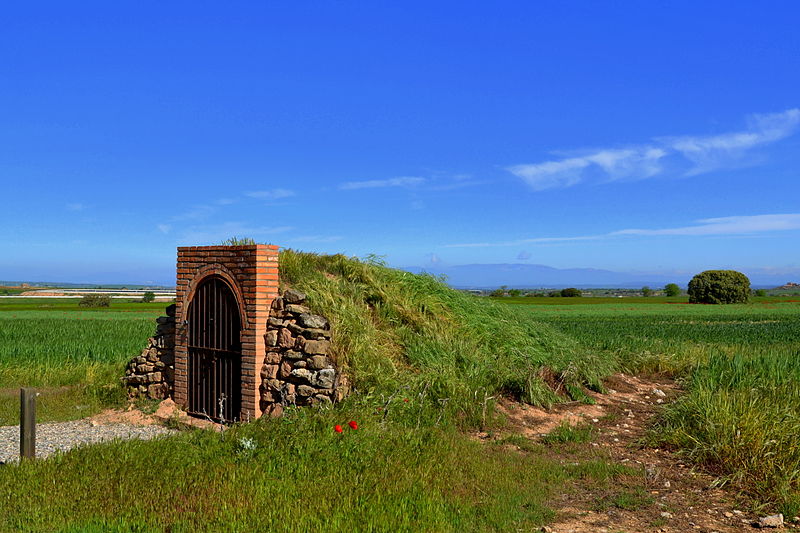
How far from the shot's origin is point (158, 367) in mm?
12625

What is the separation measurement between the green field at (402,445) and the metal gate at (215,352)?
1366 mm

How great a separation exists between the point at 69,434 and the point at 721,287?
238 ft

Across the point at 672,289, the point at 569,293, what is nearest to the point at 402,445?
the point at 569,293

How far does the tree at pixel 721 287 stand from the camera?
70062mm

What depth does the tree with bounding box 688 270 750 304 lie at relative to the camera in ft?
230

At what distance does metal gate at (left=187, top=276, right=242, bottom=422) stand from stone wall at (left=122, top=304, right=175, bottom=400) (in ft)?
2.84

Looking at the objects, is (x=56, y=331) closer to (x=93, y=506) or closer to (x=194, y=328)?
(x=194, y=328)

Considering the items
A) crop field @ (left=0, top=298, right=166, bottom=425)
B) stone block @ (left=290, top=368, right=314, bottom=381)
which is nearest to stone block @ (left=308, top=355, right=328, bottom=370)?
stone block @ (left=290, top=368, right=314, bottom=381)

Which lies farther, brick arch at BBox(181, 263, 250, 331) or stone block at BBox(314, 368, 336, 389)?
brick arch at BBox(181, 263, 250, 331)

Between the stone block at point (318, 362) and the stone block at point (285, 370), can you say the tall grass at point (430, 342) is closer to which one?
the stone block at point (318, 362)

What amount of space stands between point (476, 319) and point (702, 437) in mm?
5628

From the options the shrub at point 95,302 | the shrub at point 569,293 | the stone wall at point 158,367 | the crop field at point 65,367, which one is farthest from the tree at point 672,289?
the stone wall at point 158,367

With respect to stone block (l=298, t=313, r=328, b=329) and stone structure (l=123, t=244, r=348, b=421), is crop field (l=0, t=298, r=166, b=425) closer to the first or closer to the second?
stone structure (l=123, t=244, r=348, b=421)

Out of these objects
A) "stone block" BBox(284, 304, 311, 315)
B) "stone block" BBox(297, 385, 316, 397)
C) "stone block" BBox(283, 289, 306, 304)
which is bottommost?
"stone block" BBox(297, 385, 316, 397)
